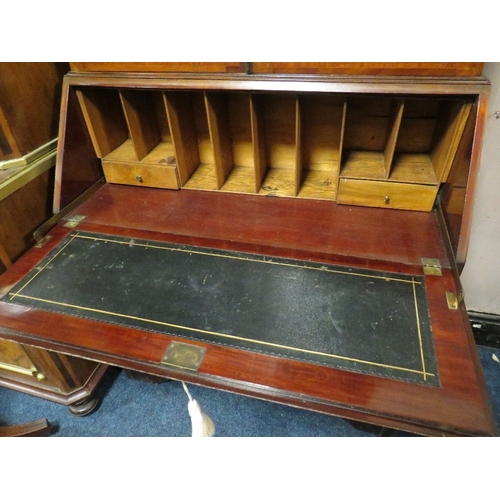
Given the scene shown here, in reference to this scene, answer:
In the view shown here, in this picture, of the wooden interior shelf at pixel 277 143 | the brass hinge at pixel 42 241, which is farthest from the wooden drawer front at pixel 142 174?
the brass hinge at pixel 42 241

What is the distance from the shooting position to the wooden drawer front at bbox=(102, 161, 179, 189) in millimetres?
1194

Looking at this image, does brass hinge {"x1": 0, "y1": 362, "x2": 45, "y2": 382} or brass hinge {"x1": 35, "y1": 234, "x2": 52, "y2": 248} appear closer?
brass hinge {"x1": 35, "y1": 234, "x2": 52, "y2": 248}

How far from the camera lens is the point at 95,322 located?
83 cm

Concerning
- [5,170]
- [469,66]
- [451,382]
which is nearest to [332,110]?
[469,66]

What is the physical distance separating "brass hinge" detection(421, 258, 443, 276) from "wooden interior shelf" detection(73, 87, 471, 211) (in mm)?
208

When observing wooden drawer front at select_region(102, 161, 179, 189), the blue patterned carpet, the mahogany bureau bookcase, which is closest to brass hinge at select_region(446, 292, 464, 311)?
the mahogany bureau bookcase

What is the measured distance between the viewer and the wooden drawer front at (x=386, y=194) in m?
1.01

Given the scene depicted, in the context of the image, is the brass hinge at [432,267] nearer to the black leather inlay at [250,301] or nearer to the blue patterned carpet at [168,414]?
the black leather inlay at [250,301]

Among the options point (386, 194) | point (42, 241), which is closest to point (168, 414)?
point (42, 241)

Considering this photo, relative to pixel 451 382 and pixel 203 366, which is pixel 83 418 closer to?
pixel 203 366

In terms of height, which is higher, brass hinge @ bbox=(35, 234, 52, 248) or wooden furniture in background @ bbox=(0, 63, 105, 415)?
wooden furniture in background @ bbox=(0, 63, 105, 415)

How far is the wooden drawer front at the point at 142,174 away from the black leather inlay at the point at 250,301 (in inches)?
10.8

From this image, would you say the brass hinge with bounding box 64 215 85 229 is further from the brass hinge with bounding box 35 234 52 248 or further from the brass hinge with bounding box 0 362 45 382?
the brass hinge with bounding box 0 362 45 382

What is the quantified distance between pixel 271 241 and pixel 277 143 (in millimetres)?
394
